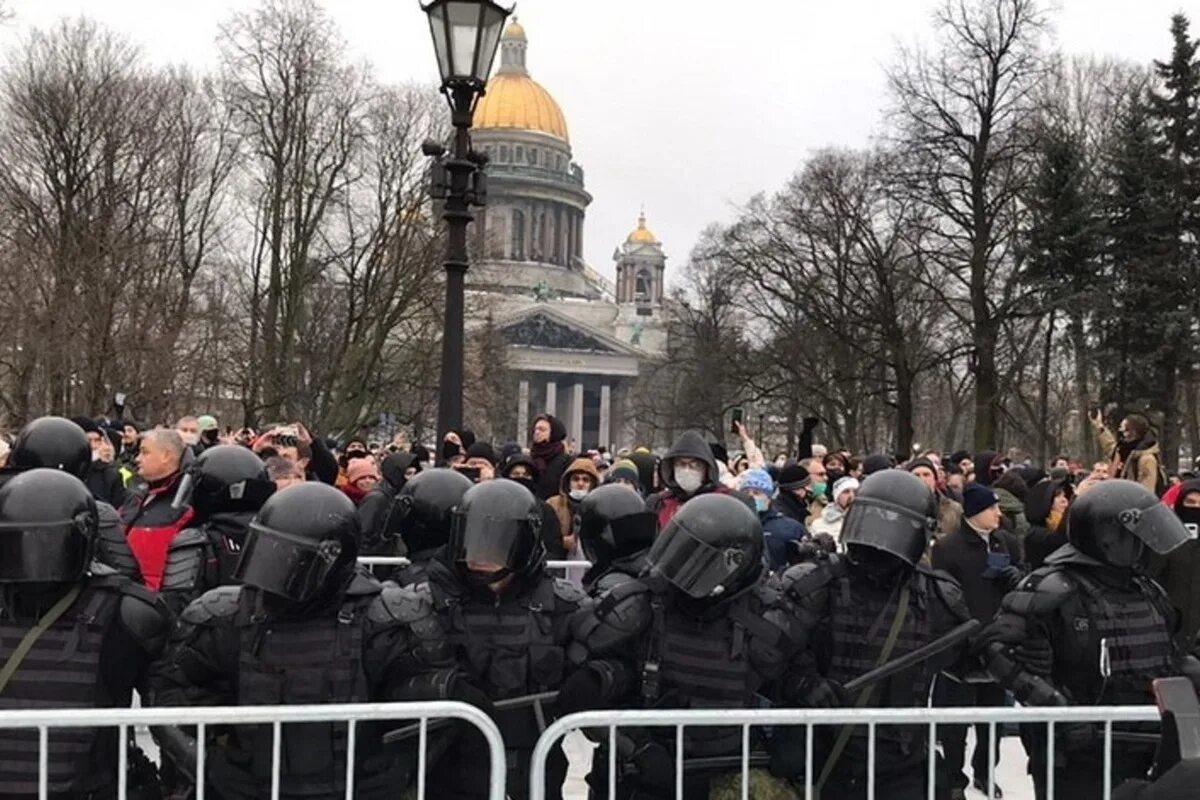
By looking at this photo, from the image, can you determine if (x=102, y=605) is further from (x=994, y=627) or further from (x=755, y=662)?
(x=994, y=627)

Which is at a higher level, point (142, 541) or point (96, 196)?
point (96, 196)

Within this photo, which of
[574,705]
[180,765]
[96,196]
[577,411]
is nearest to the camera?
[180,765]

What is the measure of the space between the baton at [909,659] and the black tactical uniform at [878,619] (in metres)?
0.05

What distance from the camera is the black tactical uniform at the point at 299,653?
11.9 ft

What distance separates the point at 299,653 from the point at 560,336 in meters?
85.5

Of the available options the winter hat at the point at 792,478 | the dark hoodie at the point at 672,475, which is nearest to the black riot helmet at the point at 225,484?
the dark hoodie at the point at 672,475

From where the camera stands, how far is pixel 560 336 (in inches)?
3504

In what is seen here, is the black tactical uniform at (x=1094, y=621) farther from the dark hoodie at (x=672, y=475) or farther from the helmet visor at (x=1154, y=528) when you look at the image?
the dark hoodie at (x=672, y=475)

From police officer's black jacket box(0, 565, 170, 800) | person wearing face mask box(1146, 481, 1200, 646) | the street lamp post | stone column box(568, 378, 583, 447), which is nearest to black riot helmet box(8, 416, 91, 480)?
police officer's black jacket box(0, 565, 170, 800)

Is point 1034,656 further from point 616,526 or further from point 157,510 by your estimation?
point 157,510

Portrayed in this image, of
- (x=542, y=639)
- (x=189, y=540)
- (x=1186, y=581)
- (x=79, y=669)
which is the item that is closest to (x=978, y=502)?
(x=1186, y=581)

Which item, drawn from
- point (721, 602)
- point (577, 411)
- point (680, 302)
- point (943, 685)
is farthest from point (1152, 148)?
point (577, 411)

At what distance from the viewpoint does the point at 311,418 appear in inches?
1153

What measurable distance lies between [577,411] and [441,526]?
3383 inches
